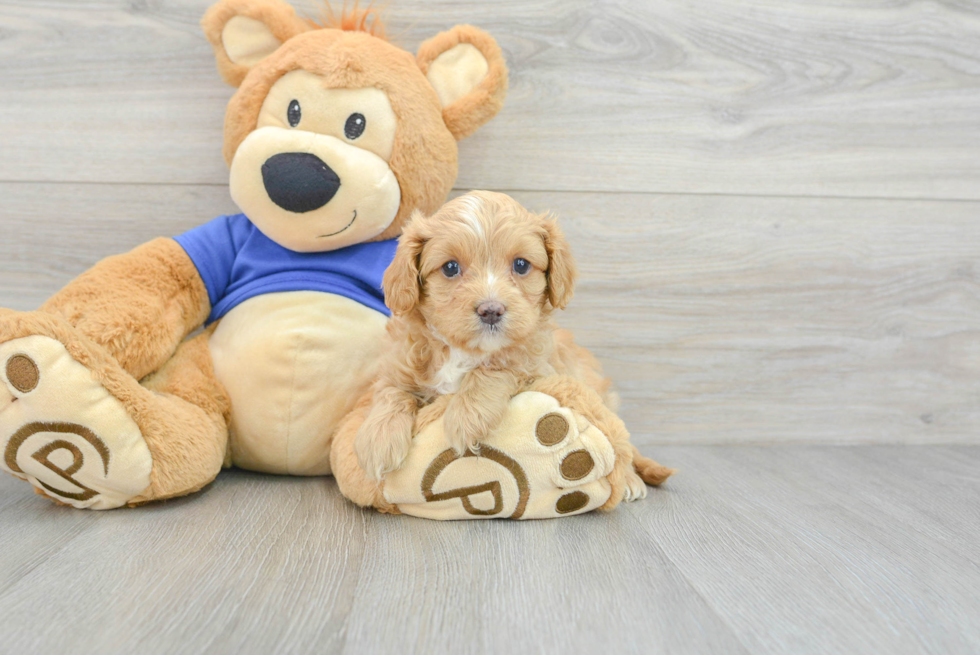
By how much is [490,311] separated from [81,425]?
2.46 ft

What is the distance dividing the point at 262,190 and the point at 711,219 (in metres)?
1.16

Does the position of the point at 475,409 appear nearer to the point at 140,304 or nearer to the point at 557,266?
the point at 557,266

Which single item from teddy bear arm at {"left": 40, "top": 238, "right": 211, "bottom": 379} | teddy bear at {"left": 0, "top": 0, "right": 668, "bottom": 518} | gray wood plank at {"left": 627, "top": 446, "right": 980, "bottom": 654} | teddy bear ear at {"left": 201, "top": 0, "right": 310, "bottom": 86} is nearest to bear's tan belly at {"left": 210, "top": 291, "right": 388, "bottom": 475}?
teddy bear at {"left": 0, "top": 0, "right": 668, "bottom": 518}

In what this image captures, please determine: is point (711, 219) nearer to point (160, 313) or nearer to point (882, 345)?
point (882, 345)

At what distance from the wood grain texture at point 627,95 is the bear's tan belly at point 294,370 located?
0.52 meters

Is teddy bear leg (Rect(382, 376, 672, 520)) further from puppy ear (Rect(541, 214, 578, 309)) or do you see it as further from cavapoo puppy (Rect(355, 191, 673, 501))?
puppy ear (Rect(541, 214, 578, 309))

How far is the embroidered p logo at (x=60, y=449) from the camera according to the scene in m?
1.14

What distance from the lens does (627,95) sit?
1.74 metres

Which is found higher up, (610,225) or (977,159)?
(977,159)

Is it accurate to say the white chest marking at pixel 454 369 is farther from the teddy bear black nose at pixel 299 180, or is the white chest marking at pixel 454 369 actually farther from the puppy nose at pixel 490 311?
the teddy bear black nose at pixel 299 180

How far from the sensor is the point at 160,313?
138 centimetres

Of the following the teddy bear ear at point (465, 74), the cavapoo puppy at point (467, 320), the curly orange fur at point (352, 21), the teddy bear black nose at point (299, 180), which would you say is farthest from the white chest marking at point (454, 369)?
the curly orange fur at point (352, 21)

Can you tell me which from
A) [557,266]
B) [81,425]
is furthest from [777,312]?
[81,425]

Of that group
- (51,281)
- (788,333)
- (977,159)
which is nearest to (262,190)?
(51,281)
